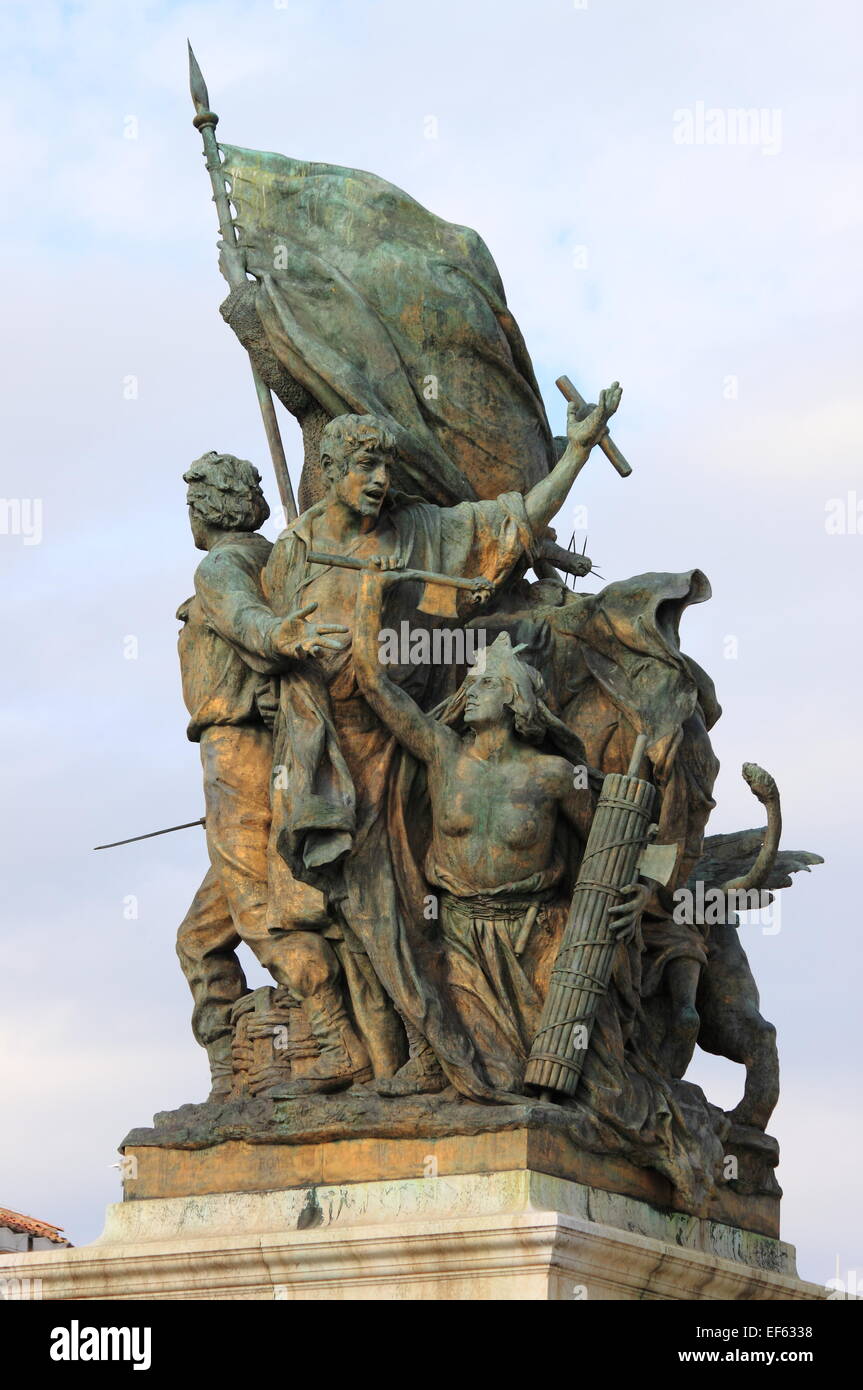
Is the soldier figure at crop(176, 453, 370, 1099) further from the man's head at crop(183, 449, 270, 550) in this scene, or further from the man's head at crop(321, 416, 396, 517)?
the man's head at crop(321, 416, 396, 517)

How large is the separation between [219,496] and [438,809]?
2336mm

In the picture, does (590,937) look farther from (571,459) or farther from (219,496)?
(219,496)

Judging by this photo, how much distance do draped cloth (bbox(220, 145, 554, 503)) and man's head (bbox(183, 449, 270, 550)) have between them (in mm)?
658

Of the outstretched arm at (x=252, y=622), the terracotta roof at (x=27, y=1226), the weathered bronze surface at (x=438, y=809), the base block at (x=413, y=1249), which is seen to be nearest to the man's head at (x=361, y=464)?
the weathered bronze surface at (x=438, y=809)

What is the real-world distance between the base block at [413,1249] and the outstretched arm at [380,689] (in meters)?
2.23

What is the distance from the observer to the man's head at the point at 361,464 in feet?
49.7

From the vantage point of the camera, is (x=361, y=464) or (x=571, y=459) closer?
(x=361, y=464)

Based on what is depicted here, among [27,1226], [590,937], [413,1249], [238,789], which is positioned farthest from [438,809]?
[27,1226]

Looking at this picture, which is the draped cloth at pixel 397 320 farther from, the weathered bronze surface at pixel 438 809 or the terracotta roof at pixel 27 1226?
the terracotta roof at pixel 27 1226

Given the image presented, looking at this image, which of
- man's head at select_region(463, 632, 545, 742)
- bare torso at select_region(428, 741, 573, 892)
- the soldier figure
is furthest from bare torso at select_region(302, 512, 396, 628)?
bare torso at select_region(428, 741, 573, 892)

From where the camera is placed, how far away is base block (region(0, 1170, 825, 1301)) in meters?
13.7

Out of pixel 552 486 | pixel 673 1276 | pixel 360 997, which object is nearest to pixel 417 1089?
pixel 360 997

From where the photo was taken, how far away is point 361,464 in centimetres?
1516
